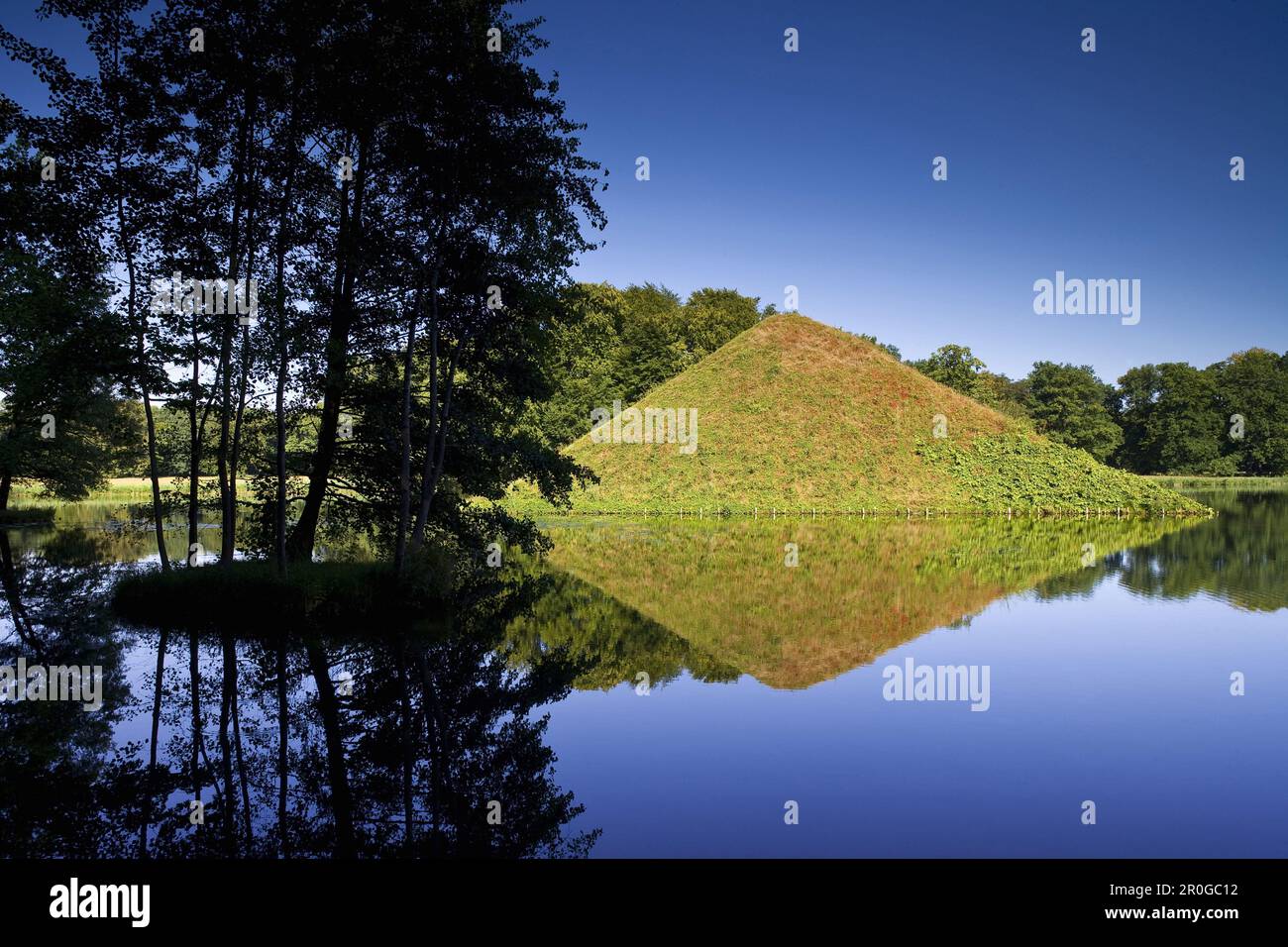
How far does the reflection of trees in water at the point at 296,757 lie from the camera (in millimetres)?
6000

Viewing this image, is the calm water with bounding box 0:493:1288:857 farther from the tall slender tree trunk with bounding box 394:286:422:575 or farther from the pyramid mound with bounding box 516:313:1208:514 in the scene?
the pyramid mound with bounding box 516:313:1208:514

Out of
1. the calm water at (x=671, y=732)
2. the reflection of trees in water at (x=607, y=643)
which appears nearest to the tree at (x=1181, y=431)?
the calm water at (x=671, y=732)

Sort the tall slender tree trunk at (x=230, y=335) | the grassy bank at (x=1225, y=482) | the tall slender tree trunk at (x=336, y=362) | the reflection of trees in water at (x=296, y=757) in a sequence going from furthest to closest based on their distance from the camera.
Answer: the grassy bank at (x=1225, y=482) → the tall slender tree trunk at (x=336, y=362) → the tall slender tree trunk at (x=230, y=335) → the reflection of trees in water at (x=296, y=757)

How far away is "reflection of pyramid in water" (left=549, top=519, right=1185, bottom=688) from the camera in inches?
535

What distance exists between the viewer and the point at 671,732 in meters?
8.97

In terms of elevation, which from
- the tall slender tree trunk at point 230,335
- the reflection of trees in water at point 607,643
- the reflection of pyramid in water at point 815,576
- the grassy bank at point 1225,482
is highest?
the tall slender tree trunk at point 230,335

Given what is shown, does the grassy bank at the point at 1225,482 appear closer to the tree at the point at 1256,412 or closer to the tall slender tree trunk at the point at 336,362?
the tree at the point at 1256,412

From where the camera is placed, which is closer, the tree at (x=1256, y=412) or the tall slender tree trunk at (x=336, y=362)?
the tall slender tree trunk at (x=336, y=362)

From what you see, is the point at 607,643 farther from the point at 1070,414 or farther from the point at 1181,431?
the point at 1181,431

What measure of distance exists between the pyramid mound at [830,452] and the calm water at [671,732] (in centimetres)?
3182

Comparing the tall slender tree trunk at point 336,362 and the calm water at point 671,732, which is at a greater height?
the tall slender tree trunk at point 336,362

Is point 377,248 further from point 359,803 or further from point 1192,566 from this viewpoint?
point 1192,566

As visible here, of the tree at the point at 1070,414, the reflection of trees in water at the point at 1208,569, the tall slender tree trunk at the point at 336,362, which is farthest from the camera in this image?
the tree at the point at 1070,414

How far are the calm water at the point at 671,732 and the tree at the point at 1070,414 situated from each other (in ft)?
279
